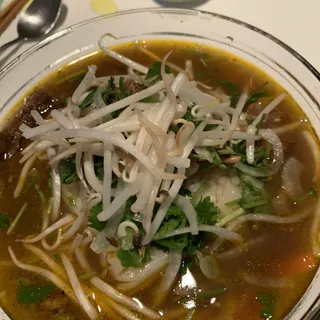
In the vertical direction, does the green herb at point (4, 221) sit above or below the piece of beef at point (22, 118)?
below

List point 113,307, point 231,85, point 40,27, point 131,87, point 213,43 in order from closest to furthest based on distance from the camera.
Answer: point 113,307 < point 131,87 < point 231,85 < point 213,43 < point 40,27

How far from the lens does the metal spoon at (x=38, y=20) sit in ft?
9.10

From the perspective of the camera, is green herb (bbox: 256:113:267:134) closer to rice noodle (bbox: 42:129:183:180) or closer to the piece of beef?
rice noodle (bbox: 42:129:183:180)

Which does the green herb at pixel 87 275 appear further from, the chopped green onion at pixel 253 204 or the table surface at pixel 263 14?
the table surface at pixel 263 14

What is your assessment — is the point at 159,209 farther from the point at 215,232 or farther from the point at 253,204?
the point at 253,204

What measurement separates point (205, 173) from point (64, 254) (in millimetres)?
716

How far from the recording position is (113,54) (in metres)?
2.50

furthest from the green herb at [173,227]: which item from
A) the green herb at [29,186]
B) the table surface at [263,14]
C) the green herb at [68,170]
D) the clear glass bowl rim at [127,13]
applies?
the table surface at [263,14]

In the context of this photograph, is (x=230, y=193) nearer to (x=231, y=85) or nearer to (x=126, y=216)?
(x=126, y=216)

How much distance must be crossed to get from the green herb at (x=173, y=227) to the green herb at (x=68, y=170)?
0.48 meters

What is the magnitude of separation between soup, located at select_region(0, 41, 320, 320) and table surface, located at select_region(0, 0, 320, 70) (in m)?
0.58

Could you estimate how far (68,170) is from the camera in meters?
2.10

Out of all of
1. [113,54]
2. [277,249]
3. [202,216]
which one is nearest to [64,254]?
[202,216]

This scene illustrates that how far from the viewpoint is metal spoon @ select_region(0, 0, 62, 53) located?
2.77m
